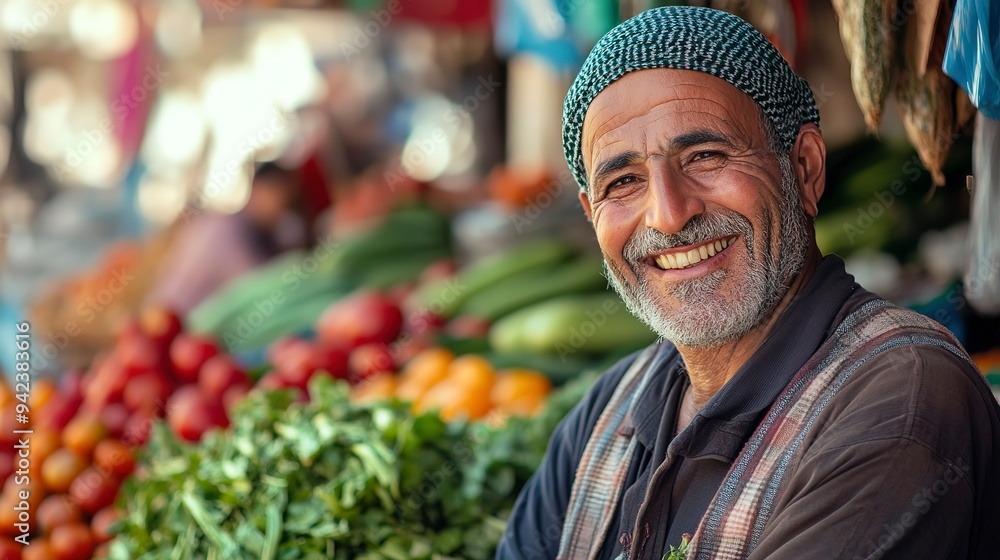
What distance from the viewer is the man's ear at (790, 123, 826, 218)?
1851 millimetres

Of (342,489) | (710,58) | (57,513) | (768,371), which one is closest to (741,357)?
(768,371)

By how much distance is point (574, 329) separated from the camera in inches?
167

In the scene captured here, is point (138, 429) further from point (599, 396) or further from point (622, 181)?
point (622, 181)

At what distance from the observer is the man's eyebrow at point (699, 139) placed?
1741 millimetres

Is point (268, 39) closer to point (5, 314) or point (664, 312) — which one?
point (5, 314)

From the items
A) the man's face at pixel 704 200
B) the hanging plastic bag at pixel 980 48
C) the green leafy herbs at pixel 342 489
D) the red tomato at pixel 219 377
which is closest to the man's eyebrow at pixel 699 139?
the man's face at pixel 704 200

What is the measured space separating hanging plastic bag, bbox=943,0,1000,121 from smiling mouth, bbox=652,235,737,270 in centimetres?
49

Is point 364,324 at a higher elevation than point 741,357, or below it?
below

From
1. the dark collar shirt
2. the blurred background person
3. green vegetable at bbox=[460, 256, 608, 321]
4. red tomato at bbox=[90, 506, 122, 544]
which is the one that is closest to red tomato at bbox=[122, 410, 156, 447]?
red tomato at bbox=[90, 506, 122, 544]

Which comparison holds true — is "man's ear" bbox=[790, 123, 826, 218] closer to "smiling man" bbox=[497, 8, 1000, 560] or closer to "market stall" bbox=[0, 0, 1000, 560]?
"smiling man" bbox=[497, 8, 1000, 560]

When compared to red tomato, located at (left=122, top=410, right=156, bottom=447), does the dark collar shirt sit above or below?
above

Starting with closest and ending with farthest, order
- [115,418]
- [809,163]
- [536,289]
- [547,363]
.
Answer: [809,163]
[115,418]
[547,363]
[536,289]

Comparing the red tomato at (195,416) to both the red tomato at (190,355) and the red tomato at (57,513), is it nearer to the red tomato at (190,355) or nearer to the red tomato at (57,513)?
the red tomato at (190,355)

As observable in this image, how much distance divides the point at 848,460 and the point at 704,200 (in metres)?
0.56
